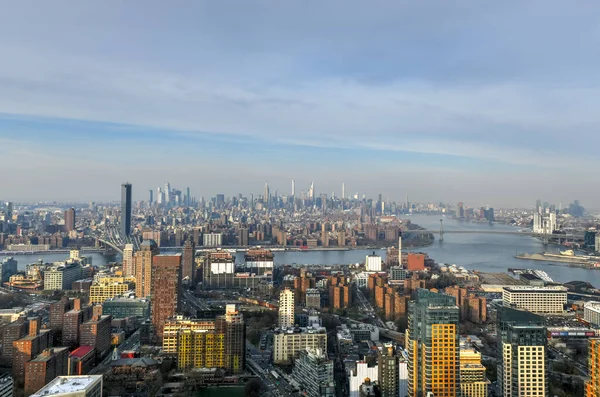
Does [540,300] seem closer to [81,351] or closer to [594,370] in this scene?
[594,370]

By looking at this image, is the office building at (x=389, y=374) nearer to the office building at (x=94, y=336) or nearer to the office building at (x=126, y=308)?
the office building at (x=94, y=336)

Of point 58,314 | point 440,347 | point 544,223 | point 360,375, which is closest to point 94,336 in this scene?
point 58,314

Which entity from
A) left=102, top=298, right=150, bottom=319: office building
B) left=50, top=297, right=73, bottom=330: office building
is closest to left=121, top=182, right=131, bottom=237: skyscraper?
left=102, top=298, right=150, bottom=319: office building

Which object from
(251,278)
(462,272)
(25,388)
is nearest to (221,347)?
(25,388)

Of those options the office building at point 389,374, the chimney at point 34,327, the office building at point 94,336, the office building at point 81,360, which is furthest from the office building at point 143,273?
the office building at point 389,374

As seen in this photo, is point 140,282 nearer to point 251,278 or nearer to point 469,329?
point 251,278
